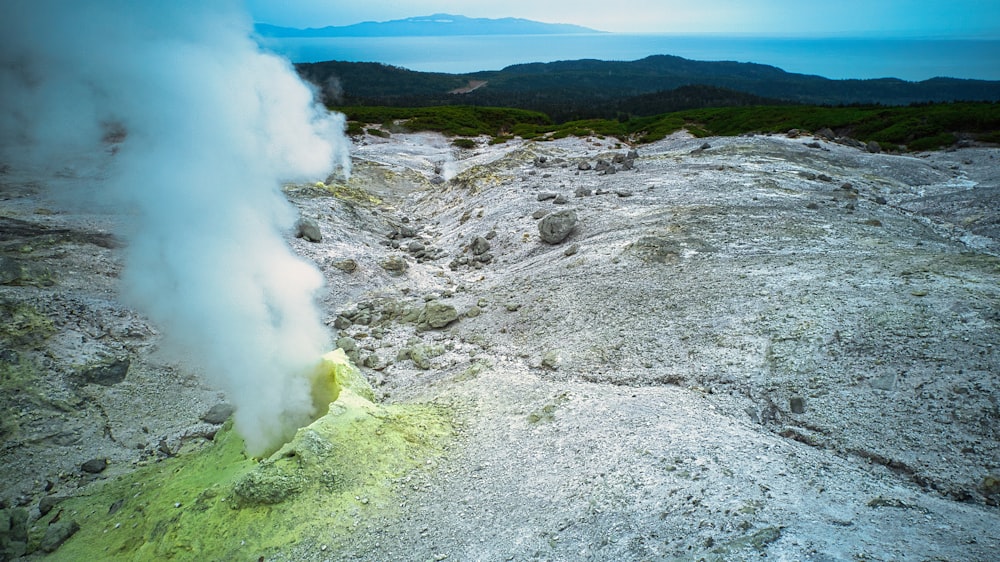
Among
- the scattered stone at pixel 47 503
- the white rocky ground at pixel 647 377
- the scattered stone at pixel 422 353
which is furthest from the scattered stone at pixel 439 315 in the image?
the scattered stone at pixel 47 503

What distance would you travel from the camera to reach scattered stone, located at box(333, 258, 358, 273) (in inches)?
683

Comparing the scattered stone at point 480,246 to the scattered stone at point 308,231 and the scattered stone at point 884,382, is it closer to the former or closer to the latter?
the scattered stone at point 308,231

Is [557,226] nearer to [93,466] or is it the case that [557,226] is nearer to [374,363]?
[374,363]

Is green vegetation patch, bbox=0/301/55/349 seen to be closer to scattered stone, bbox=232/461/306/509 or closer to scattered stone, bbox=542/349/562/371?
scattered stone, bbox=232/461/306/509

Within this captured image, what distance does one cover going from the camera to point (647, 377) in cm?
993

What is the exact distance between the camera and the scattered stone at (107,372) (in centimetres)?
1018

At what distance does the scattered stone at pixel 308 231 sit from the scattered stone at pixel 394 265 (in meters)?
2.60

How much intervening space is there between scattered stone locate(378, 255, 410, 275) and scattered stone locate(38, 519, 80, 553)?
12.0m

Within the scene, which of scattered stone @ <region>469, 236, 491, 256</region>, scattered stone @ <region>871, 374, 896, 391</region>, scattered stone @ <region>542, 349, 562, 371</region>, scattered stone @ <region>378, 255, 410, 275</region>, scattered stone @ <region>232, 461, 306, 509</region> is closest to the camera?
scattered stone @ <region>232, 461, 306, 509</region>

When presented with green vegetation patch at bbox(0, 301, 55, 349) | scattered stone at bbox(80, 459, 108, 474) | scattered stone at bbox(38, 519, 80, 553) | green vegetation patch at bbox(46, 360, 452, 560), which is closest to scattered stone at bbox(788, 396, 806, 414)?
green vegetation patch at bbox(46, 360, 452, 560)

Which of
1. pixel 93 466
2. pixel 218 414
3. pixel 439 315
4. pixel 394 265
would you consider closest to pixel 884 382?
pixel 439 315

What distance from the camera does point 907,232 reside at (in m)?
16.6

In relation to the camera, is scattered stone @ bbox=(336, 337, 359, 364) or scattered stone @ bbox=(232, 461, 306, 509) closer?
scattered stone @ bbox=(232, 461, 306, 509)

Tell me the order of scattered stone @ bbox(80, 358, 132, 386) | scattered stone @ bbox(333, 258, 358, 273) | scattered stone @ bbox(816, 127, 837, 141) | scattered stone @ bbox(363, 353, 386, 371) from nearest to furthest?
scattered stone @ bbox(80, 358, 132, 386) → scattered stone @ bbox(363, 353, 386, 371) → scattered stone @ bbox(333, 258, 358, 273) → scattered stone @ bbox(816, 127, 837, 141)
